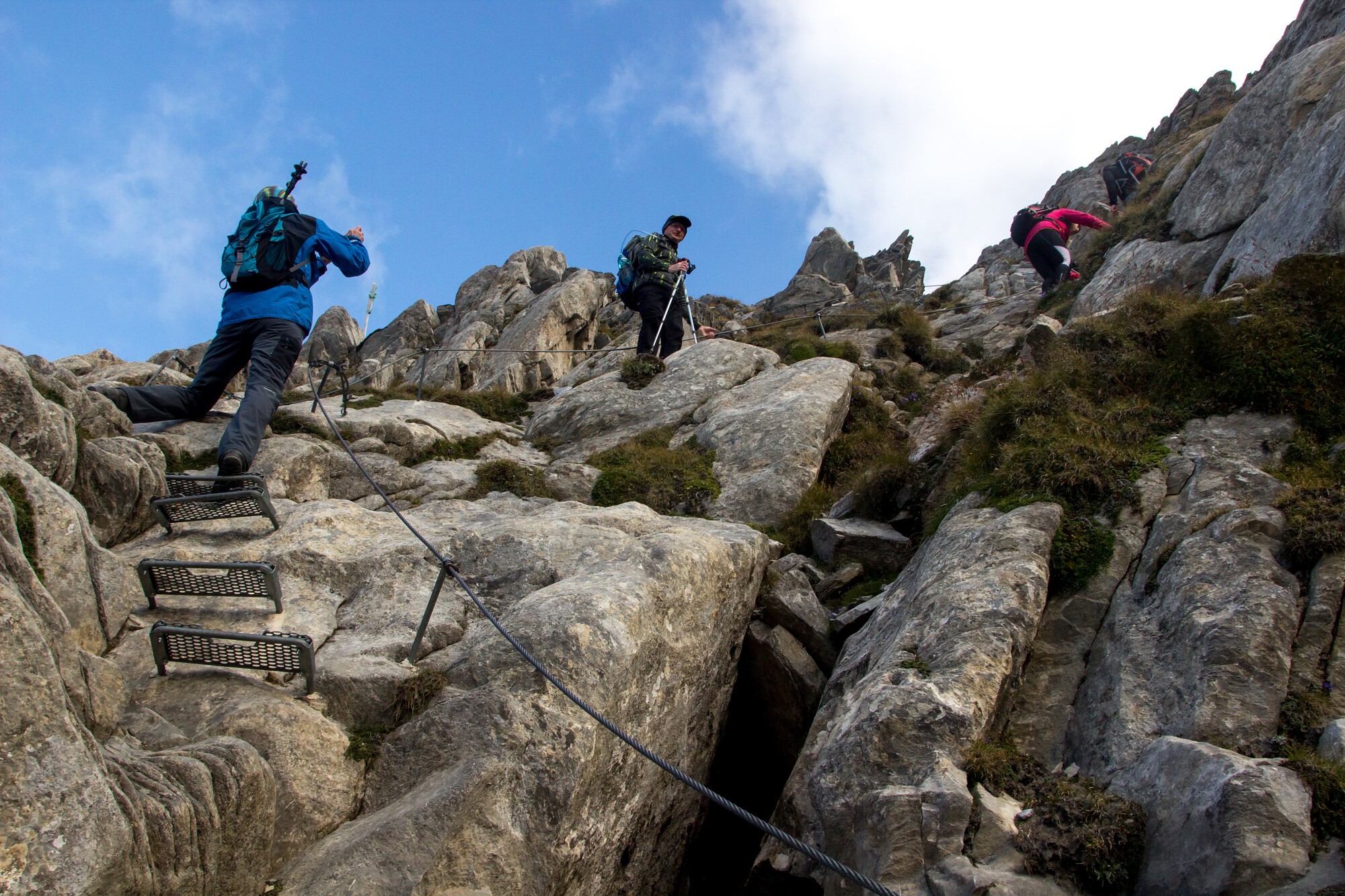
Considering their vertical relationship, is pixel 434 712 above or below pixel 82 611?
below

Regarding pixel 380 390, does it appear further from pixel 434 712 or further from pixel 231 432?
pixel 434 712

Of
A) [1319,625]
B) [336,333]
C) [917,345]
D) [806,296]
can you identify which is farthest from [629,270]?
[336,333]

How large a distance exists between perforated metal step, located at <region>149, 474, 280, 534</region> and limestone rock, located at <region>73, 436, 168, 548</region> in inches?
6.0

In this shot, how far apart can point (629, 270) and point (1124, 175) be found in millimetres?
26307

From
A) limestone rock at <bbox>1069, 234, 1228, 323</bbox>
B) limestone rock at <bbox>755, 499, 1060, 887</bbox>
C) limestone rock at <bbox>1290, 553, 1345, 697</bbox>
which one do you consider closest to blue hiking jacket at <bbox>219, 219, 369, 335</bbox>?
limestone rock at <bbox>755, 499, 1060, 887</bbox>

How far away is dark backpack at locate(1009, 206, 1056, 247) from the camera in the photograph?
930 inches

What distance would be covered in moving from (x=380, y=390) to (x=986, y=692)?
16132mm

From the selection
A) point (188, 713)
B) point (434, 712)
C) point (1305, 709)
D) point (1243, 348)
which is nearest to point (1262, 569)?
point (1305, 709)

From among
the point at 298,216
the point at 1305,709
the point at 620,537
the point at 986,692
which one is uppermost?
the point at 298,216

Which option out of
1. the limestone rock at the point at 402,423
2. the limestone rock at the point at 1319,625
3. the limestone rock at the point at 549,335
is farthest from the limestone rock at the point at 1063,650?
the limestone rock at the point at 549,335

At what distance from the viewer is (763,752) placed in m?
10.2

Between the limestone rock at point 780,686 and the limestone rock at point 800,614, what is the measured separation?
0.35 ft

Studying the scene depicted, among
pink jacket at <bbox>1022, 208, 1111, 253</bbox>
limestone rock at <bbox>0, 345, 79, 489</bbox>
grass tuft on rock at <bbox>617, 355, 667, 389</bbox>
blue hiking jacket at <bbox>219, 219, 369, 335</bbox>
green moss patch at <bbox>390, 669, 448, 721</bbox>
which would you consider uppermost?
pink jacket at <bbox>1022, 208, 1111, 253</bbox>

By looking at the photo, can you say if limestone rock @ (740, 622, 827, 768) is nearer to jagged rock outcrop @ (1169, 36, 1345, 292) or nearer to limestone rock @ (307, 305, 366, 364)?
jagged rock outcrop @ (1169, 36, 1345, 292)
